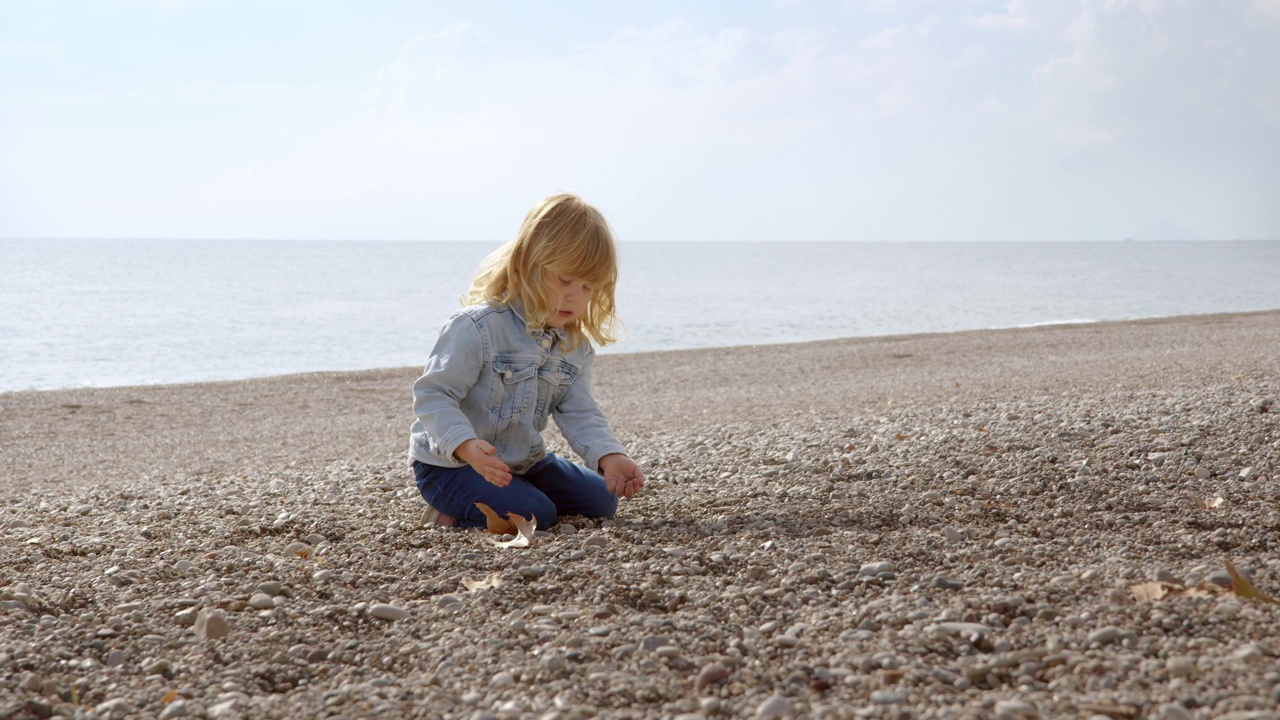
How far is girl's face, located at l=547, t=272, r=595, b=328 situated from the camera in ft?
13.5

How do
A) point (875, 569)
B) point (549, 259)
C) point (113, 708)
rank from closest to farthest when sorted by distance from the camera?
point (113, 708)
point (875, 569)
point (549, 259)

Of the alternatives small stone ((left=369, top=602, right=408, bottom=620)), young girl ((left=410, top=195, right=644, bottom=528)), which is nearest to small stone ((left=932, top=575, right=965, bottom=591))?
young girl ((left=410, top=195, right=644, bottom=528))

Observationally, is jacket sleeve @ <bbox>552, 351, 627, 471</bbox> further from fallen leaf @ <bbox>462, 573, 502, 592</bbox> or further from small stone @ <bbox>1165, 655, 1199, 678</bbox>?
small stone @ <bbox>1165, 655, 1199, 678</bbox>

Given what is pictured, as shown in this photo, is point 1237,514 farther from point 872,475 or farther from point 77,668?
point 77,668

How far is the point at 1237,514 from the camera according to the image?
146 inches

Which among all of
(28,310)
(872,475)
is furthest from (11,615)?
(28,310)

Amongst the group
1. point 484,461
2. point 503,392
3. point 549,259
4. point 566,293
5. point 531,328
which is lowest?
point 484,461

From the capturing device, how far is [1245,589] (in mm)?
2730

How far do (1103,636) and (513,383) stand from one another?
2563 mm

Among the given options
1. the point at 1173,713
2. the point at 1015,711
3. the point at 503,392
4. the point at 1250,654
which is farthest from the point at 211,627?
the point at 1250,654

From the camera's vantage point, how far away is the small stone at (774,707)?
2191mm

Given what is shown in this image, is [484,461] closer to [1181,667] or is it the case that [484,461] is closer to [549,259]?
[549,259]

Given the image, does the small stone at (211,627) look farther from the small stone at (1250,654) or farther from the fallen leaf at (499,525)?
the small stone at (1250,654)

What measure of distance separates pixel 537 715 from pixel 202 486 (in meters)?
4.83
